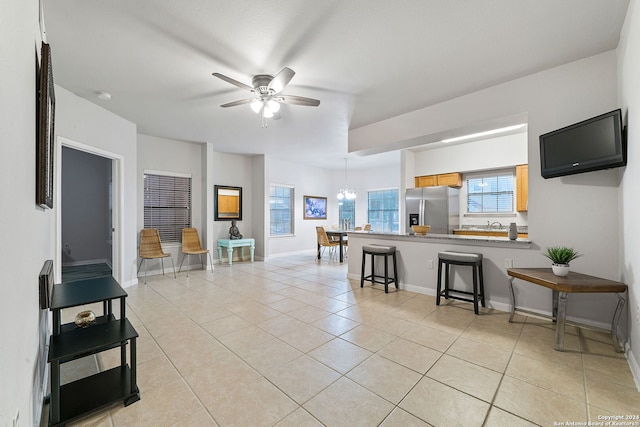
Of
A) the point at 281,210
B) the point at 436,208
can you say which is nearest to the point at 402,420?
the point at 436,208

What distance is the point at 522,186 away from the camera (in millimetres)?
5254

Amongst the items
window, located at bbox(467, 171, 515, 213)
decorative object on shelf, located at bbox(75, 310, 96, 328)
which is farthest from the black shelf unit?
window, located at bbox(467, 171, 515, 213)

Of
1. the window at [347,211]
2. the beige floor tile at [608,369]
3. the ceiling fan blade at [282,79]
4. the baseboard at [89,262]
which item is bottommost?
the beige floor tile at [608,369]

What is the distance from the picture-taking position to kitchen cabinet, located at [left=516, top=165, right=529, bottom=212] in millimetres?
5230

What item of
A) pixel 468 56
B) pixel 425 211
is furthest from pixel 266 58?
pixel 425 211

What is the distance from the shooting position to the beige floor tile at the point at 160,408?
1633 mm

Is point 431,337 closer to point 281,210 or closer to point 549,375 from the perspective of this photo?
point 549,375

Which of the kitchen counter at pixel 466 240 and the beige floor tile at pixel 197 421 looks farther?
the kitchen counter at pixel 466 240

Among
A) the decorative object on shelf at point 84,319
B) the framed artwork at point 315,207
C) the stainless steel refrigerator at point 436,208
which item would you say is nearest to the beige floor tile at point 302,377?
the decorative object on shelf at point 84,319

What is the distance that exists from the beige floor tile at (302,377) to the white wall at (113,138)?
3773 mm

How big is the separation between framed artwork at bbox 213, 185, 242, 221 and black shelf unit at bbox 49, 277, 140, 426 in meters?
4.72

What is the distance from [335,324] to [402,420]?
1.43m

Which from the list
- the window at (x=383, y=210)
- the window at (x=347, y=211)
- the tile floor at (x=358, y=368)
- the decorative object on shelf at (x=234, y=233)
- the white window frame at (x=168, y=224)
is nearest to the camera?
the tile floor at (x=358, y=368)

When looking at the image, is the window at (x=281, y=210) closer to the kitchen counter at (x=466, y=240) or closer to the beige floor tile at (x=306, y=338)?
the kitchen counter at (x=466, y=240)
